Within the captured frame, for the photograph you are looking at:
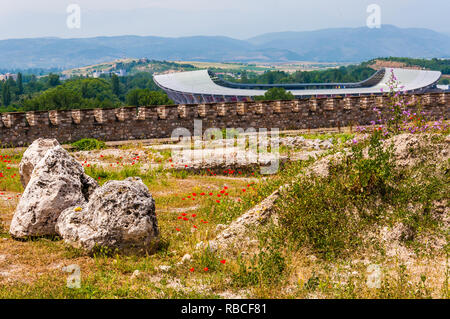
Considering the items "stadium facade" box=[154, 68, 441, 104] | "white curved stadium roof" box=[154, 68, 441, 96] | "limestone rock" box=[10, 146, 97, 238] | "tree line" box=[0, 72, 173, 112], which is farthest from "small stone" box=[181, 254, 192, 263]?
"white curved stadium roof" box=[154, 68, 441, 96]

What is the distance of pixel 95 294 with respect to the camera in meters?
5.47

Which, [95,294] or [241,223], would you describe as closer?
[95,294]

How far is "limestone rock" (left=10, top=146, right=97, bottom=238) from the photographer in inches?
301

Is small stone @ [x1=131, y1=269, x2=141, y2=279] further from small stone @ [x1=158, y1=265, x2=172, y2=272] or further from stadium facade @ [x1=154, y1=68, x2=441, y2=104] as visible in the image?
stadium facade @ [x1=154, y1=68, x2=441, y2=104]

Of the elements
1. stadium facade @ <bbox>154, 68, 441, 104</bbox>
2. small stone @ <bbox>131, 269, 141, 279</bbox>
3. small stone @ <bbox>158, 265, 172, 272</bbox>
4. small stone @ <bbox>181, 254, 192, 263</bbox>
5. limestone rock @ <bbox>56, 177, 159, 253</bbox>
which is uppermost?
stadium facade @ <bbox>154, 68, 441, 104</bbox>

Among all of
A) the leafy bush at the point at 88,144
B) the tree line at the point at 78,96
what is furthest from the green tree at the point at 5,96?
the leafy bush at the point at 88,144

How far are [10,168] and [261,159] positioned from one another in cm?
757

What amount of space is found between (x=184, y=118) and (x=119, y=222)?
16.2 metres

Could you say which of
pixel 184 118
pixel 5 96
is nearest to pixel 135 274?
pixel 184 118

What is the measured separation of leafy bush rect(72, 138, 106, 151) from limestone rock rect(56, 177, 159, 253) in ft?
45.5

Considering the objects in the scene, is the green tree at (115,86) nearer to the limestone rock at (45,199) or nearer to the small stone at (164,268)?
the limestone rock at (45,199)

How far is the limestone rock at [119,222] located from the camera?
6754mm
